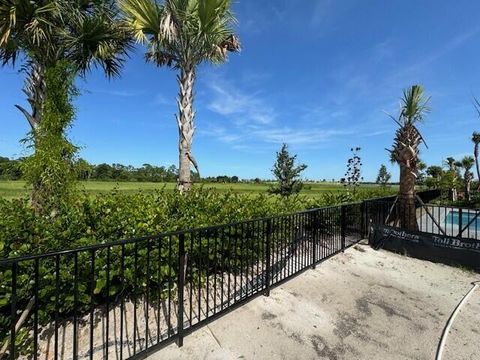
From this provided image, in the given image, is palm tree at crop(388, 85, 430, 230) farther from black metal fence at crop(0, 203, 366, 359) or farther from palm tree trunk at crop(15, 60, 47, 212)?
palm tree trunk at crop(15, 60, 47, 212)

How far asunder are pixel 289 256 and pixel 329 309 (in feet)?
3.76

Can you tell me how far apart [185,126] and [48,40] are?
10.1 ft

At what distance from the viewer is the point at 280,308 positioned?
3.64 metres

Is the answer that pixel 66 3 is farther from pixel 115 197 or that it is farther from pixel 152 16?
pixel 115 197

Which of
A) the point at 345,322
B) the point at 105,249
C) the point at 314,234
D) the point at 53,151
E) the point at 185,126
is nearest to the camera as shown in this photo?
the point at 105,249

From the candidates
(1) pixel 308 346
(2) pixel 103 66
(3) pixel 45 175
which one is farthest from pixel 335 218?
(2) pixel 103 66

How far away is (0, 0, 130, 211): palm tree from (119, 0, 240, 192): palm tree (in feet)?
2.69

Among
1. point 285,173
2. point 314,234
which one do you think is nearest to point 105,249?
point 314,234

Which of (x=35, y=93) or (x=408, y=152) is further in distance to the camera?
(x=408, y=152)

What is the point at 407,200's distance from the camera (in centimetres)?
830

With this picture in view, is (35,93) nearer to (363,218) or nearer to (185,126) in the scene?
(185,126)

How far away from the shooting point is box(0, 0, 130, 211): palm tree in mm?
4945

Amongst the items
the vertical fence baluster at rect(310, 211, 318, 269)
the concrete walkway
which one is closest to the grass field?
the vertical fence baluster at rect(310, 211, 318, 269)

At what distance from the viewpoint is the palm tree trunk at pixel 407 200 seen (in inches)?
324
